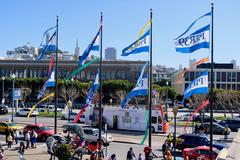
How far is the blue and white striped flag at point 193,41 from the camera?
21.5m

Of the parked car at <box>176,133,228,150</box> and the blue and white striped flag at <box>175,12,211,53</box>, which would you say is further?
the parked car at <box>176,133,228,150</box>

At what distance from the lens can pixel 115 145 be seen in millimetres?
35656

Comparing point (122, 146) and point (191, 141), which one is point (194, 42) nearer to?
point (191, 141)

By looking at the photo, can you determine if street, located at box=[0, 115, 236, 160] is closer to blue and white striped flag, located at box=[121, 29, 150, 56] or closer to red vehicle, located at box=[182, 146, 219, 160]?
red vehicle, located at box=[182, 146, 219, 160]

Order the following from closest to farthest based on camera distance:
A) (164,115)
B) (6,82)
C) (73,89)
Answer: (164,115) → (73,89) → (6,82)

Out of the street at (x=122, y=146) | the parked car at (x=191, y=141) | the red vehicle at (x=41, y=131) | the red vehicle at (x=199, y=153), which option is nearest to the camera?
the red vehicle at (x=199, y=153)

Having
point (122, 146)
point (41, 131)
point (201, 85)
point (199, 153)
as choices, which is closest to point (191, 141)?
point (199, 153)

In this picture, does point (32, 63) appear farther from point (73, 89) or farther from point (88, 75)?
point (73, 89)

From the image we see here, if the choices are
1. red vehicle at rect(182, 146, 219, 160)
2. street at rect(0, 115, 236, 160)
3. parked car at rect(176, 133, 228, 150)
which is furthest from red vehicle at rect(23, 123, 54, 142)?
red vehicle at rect(182, 146, 219, 160)

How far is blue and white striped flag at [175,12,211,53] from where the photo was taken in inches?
845

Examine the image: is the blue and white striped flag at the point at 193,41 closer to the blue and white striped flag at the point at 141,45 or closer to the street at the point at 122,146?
the blue and white striped flag at the point at 141,45

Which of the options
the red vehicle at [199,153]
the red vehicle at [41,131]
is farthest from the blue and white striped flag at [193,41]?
the red vehicle at [41,131]

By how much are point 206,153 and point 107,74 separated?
7696 centimetres

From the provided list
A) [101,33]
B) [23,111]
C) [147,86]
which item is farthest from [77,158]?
[23,111]
